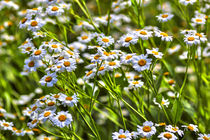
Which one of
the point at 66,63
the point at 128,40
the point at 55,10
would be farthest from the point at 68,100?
the point at 55,10

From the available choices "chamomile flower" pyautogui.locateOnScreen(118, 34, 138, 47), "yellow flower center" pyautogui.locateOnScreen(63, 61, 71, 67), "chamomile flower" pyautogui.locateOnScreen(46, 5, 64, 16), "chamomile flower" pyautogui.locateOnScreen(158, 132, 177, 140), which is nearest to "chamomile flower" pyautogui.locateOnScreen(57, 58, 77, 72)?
"yellow flower center" pyautogui.locateOnScreen(63, 61, 71, 67)

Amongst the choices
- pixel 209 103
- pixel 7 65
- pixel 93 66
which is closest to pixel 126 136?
pixel 93 66

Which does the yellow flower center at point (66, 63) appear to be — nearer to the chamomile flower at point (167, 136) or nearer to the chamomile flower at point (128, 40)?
the chamomile flower at point (128, 40)

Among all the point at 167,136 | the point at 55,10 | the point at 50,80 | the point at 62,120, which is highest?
the point at 55,10

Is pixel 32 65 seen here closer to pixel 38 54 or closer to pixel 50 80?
pixel 38 54

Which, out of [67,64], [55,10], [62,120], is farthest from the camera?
[55,10]
